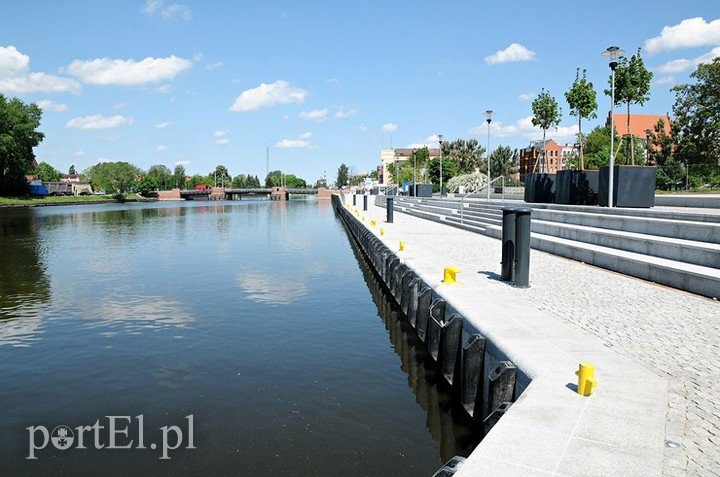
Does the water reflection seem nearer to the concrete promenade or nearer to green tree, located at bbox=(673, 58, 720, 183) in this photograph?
the concrete promenade

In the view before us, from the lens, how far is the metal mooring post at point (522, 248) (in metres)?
12.1

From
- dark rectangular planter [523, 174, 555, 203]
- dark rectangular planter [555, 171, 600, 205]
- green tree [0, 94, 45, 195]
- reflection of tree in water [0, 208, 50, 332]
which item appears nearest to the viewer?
reflection of tree in water [0, 208, 50, 332]

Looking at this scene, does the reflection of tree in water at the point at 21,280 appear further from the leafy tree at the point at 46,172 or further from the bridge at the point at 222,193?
the leafy tree at the point at 46,172

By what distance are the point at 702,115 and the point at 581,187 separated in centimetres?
3704

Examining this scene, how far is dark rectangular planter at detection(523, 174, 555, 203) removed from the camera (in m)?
27.5

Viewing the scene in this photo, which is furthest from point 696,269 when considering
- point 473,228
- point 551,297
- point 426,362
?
point 473,228

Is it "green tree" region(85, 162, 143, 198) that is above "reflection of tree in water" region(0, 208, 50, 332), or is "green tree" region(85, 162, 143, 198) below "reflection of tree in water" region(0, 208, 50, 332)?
above

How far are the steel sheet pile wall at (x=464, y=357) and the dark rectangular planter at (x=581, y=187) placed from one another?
13.3 m

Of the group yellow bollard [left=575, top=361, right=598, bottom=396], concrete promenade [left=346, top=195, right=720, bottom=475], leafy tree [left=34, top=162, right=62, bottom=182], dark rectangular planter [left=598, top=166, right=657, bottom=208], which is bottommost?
concrete promenade [left=346, top=195, right=720, bottom=475]

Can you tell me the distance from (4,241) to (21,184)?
7868cm

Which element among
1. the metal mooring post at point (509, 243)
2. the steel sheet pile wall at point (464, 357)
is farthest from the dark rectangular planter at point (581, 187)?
the steel sheet pile wall at point (464, 357)

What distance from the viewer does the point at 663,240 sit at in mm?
13617

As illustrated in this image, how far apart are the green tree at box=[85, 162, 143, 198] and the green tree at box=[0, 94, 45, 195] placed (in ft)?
145

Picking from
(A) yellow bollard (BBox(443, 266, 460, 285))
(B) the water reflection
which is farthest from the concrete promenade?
(B) the water reflection
